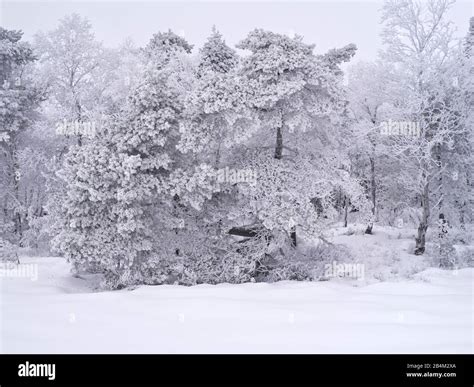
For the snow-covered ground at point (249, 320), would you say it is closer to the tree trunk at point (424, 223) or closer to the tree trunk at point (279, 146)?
the tree trunk at point (279, 146)

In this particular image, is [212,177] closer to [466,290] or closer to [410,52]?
[466,290]

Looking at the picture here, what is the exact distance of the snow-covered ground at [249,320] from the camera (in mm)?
4742

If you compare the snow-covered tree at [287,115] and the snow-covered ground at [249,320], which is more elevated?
the snow-covered tree at [287,115]

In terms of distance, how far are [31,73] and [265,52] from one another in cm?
1581

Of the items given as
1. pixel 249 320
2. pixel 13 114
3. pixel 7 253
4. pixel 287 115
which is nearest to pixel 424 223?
pixel 287 115

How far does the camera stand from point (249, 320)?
19.2 feet

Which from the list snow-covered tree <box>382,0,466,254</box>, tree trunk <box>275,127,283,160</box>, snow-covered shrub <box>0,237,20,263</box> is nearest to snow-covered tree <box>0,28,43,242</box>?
snow-covered shrub <box>0,237,20,263</box>

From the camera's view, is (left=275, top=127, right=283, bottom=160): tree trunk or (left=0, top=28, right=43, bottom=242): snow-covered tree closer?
(left=275, top=127, right=283, bottom=160): tree trunk

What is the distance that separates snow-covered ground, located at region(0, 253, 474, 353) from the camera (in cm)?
474

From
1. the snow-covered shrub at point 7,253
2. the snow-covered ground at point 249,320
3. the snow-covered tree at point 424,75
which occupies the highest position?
the snow-covered tree at point 424,75

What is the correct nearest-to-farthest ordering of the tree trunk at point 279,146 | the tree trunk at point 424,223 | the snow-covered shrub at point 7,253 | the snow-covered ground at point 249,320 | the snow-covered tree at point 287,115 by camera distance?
the snow-covered ground at point 249,320, the snow-covered tree at point 287,115, the tree trunk at point 279,146, the snow-covered shrub at point 7,253, the tree trunk at point 424,223

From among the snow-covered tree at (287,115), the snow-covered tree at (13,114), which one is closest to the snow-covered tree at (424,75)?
the snow-covered tree at (287,115)

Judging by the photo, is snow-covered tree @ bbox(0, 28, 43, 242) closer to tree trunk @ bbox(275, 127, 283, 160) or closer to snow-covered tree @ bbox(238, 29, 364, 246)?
snow-covered tree @ bbox(238, 29, 364, 246)

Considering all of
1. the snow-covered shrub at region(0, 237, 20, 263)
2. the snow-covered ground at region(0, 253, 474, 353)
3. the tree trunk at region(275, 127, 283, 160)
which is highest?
the tree trunk at region(275, 127, 283, 160)
